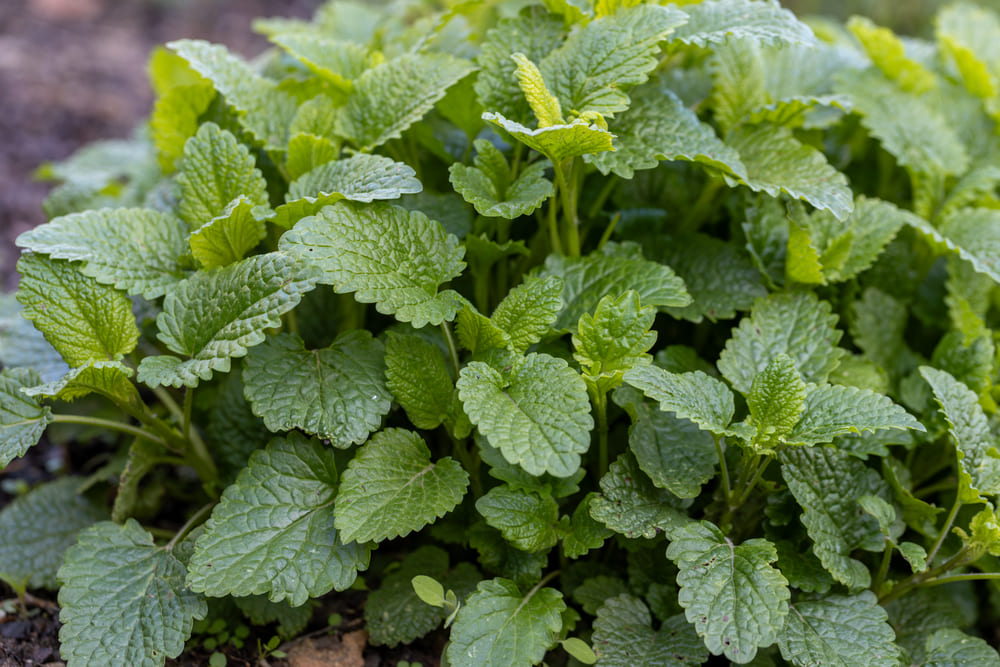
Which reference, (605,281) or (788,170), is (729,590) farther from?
(788,170)

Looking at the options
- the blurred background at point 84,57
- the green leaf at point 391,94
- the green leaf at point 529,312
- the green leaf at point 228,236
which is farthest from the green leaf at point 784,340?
the blurred background at point 84,57

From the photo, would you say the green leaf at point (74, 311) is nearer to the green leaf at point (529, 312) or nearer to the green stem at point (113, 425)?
the green stem at point (113, 425)

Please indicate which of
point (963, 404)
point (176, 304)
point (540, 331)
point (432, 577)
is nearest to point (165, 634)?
point (432, 577)

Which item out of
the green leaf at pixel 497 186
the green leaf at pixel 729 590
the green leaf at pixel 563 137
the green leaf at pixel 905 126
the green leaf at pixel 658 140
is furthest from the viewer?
the green leaf at pixel 905 126

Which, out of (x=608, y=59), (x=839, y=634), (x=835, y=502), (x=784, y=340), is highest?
(x=608, y=59)

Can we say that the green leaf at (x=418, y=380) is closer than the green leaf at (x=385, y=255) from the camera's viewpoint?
No

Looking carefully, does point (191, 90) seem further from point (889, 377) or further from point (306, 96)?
point (889, 377)

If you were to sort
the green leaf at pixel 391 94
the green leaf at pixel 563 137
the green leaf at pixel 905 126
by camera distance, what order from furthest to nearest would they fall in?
the green leaf at pixel 905 126
the green leaf at pixel 391 94
the green leaf at pixel 563 137

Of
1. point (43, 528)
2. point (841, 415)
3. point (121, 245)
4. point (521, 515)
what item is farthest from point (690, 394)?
point (43, 528)
